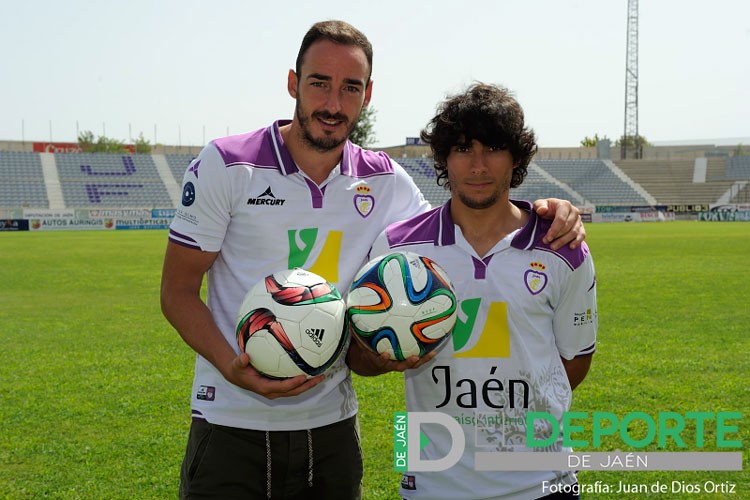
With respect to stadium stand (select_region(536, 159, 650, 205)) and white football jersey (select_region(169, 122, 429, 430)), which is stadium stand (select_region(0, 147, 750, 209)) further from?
white football jersey (select_region(169, 122, 429, 430))

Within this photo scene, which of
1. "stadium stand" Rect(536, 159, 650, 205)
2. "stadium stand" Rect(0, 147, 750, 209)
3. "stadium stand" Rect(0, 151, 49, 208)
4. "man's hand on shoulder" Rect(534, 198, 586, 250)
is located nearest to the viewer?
"man's hand on shoulder" Rect(534, 198, 586, 250)

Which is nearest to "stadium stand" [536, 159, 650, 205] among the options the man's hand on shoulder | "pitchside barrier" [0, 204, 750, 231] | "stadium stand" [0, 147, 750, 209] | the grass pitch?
"stadium stand" [0, 147, 750, 209]

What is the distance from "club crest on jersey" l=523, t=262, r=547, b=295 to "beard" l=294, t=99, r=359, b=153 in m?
0.87

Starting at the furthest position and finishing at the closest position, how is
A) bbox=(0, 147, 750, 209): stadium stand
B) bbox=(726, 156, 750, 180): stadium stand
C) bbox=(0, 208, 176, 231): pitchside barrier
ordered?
bbox=(726, 156, 750, 180): stadium stand → bbox=(0, 147, 750, 209): stadium stand → bbox=(0, 208, 176, 231): pitchside barrier

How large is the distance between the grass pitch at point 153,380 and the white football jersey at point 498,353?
2045mm

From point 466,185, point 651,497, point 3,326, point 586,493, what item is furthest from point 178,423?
point 3,326

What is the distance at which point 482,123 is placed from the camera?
2.75 meters

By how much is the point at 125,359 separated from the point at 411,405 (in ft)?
20.4

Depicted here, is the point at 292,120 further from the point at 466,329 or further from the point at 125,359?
the point at 125,359

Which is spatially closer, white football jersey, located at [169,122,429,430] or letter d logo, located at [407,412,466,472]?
letter d logo, located at [407,412,466,472]

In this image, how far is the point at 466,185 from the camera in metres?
2.75

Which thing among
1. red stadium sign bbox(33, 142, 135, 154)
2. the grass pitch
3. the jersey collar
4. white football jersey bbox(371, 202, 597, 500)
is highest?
red stadium sign bbox(33, 142, 135, 154)

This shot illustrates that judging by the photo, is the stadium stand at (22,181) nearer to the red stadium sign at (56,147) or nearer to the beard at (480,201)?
the red stadium sign at (56,147)

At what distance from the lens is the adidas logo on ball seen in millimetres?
2498
